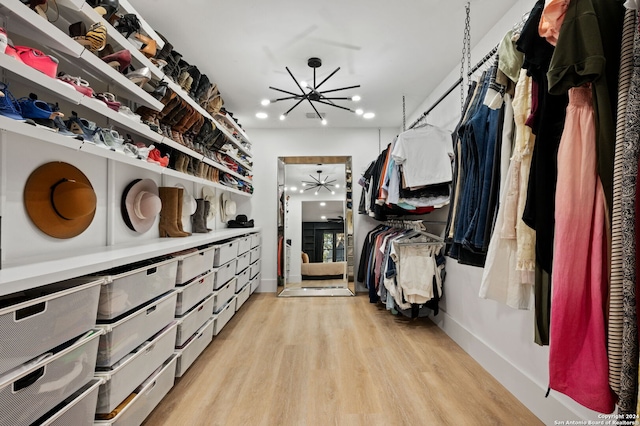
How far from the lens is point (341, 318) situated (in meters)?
3.16

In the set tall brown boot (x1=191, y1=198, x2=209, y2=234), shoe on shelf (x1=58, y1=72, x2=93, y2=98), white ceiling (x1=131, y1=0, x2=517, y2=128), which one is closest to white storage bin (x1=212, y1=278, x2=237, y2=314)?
tall brown boot (x1=191, y1=198, x2=209, y2=234)

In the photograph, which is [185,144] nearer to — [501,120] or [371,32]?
[371,32]

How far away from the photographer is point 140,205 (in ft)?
6.60

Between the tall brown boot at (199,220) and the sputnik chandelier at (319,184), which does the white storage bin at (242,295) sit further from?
the sputnik chandelier at (319,184)

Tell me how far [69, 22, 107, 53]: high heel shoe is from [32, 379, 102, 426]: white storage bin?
4.78 ft

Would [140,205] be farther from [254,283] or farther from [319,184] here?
[319,184]

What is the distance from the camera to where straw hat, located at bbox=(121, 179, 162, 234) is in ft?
6.26

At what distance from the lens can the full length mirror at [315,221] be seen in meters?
4.47

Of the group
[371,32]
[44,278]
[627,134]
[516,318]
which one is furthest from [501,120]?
[44,278]

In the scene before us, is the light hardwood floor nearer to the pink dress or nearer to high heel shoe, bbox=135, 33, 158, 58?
the pink dress

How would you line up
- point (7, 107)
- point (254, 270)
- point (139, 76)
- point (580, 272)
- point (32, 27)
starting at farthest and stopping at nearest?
1. point (254, 270)
2. point (139, 76)
3. point (32, 27)
4. point (7, 107)
5. point (580, 272)

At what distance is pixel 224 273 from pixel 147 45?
5.87ft

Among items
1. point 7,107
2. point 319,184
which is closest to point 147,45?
point 7,107

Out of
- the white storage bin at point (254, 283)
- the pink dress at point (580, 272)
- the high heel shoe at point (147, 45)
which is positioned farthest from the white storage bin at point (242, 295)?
the pink dress at point (580, 272)
